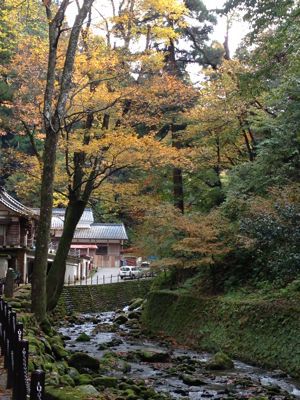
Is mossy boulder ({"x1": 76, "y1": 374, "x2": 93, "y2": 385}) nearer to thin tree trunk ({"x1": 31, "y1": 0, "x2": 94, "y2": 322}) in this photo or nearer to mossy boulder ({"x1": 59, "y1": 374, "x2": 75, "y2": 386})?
mossy boulder ({"x1": 59, "y1": 374, "x2": 75, "y2": 386})

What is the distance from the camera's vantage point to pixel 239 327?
14.8 meters

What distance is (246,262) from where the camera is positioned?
725 inches

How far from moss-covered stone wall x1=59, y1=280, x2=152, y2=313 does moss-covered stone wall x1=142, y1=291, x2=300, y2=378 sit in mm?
10359

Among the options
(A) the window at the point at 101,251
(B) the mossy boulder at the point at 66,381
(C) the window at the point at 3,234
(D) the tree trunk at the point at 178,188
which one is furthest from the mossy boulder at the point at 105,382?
(A) the window at the point at 101,251

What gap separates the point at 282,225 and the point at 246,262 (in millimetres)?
5277

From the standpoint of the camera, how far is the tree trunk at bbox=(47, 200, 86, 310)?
650 inches

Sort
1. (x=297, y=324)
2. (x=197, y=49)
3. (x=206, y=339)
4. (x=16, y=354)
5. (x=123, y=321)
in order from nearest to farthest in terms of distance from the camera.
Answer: (x=16, y=354) < (x=297, y=324) < (x=206, y=339) < (x=123, y=321) < (x=197, y=49)

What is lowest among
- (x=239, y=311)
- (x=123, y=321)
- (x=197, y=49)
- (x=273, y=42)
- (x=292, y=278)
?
(x=123, y=321)

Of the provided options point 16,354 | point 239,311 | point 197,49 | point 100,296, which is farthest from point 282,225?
point 100,296

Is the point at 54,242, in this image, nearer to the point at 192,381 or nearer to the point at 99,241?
the point at 99,241

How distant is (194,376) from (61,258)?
280 inches

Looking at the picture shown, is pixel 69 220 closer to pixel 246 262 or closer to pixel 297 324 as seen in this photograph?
pixel 246 262

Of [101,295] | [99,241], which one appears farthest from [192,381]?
[99,241]

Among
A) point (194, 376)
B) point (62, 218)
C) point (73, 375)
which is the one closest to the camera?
point (73, 375)
